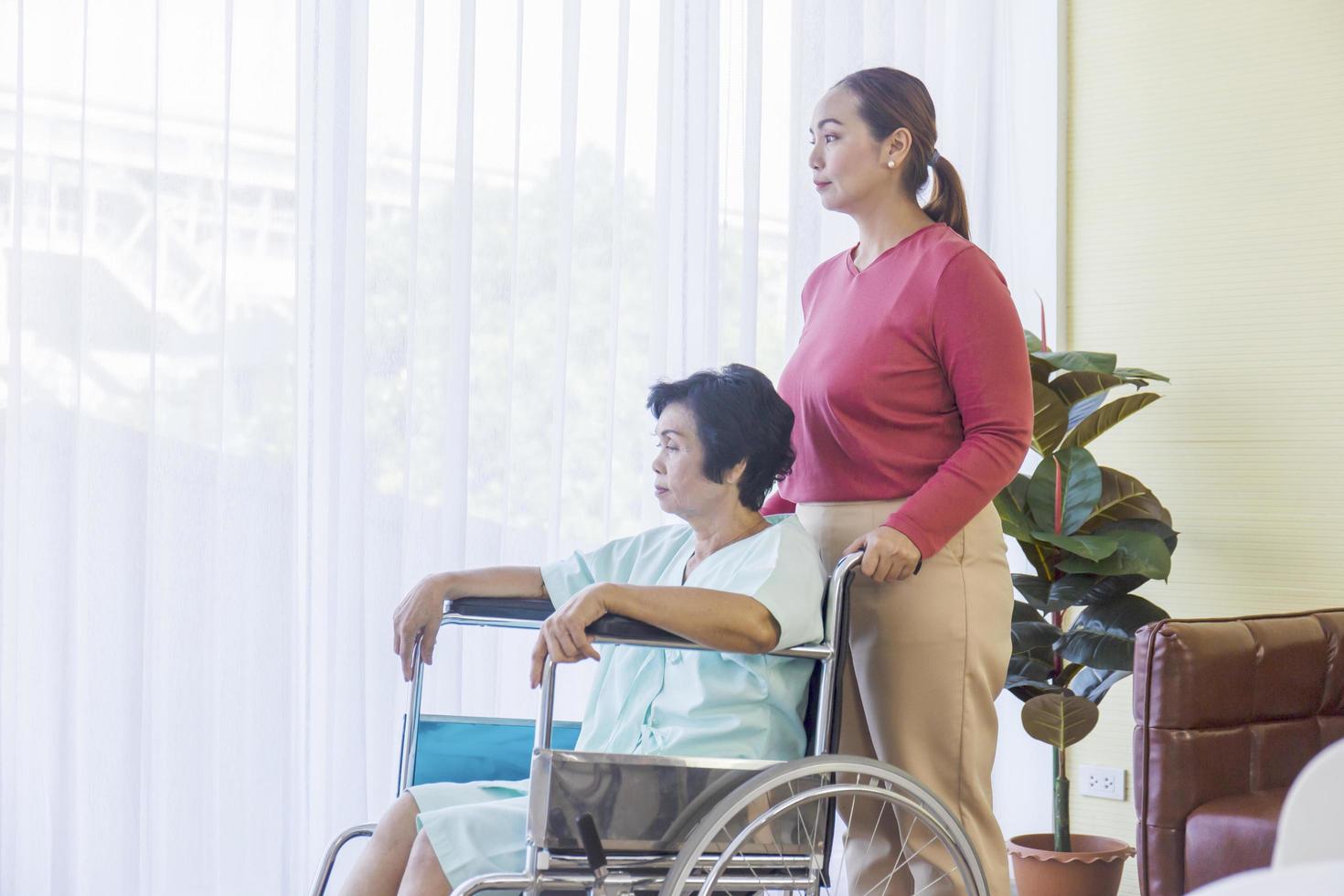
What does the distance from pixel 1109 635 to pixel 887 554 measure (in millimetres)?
1270

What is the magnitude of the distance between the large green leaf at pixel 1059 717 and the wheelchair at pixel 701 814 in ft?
3.39

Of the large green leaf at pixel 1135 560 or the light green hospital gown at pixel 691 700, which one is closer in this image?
the light green hospital gown at pixel 691 700

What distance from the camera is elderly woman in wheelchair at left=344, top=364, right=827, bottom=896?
1.46 meters

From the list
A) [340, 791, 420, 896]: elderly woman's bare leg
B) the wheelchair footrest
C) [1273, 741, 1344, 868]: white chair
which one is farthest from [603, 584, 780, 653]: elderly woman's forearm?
[1273, 741, 1344, 868]: white chair

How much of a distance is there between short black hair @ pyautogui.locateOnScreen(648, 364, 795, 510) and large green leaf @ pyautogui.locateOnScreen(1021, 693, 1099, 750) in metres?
1.17

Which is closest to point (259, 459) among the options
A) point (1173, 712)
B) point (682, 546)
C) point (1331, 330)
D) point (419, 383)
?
point (419, 383)

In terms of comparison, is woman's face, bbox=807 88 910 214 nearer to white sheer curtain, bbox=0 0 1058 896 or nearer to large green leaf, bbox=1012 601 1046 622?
white sheer curtain, bbox=0 0 1058 896

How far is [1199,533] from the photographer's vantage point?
307 cm

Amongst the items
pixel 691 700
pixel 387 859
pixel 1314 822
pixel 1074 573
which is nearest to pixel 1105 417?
pixel 1074 573

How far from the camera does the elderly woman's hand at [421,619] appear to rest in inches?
65.9

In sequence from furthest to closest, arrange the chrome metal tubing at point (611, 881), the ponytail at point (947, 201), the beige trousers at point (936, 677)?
the ponytail at point (947, 201) → the beige trousers at point (936, 677) → the chrome metal tubing at point (611, 881)

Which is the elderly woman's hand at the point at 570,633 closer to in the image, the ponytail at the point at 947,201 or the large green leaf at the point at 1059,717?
the ponytail at the point at 947,201

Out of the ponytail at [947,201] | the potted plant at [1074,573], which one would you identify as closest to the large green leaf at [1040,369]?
the potted plant at [1074,573]

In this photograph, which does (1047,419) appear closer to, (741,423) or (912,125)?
(912,125)
